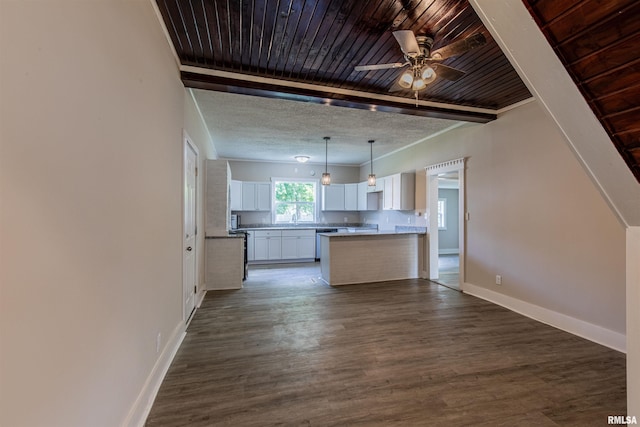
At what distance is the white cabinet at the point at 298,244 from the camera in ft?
23.8

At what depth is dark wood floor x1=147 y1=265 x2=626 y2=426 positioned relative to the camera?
1846 millimetres

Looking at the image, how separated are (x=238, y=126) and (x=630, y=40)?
4.44 m

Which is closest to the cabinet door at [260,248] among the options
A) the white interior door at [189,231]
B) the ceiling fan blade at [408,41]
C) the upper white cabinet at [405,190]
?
the white interior door at [189,231]

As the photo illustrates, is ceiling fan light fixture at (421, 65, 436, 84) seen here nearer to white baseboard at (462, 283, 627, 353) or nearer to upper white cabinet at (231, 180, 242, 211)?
white baseboard at (462, 283, 627, 353)

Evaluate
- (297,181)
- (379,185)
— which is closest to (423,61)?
(379,185)

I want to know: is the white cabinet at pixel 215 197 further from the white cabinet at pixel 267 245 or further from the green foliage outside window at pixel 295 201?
the green foliage outside window at pixel 295 201

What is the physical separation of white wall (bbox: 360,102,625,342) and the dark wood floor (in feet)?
1.42

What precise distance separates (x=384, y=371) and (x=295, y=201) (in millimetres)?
6058

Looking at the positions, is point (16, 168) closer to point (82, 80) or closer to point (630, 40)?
point (82, 80)

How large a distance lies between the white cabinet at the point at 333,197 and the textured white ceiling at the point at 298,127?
4.28 ft

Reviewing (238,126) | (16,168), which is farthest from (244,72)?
(16,168)

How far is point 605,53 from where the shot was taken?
47.5 inches

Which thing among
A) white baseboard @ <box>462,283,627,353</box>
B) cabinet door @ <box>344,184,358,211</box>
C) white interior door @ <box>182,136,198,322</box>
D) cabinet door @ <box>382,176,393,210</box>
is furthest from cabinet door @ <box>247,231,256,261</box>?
white baseboard @ <box>462,283,627,353</box>

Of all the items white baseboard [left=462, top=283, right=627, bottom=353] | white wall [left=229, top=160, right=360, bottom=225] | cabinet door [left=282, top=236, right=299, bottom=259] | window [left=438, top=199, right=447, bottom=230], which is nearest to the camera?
white baseboard [left=462, top=283, right=627, bottom=353]
